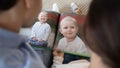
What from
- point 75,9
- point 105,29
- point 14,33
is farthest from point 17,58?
point 75,9

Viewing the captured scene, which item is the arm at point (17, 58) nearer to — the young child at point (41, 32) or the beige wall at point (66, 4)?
the young child at point (41, 32)

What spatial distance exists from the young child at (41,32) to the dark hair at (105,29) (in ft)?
2.95

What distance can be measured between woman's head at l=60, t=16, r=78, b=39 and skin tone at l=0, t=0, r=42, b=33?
88 cm

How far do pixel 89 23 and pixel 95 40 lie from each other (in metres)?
0.04

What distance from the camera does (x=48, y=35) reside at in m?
1.43

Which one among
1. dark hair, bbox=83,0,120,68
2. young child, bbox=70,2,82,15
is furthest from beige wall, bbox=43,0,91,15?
dark hair, bbox=83,0,120,68

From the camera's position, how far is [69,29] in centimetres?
→ 138

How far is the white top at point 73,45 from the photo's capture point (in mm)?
1356

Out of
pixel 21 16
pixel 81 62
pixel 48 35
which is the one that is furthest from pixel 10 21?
pixel 48 35

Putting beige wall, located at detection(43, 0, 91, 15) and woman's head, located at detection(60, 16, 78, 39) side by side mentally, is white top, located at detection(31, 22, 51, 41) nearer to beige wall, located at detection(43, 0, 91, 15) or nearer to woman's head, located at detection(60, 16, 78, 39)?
woman's head, located at detection(60, 16, 78, 39)

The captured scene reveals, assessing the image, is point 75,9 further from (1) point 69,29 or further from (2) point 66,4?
(1) point 69,29

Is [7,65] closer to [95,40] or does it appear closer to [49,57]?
[95,40]

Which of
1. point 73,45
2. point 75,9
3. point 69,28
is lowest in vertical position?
point 73,45

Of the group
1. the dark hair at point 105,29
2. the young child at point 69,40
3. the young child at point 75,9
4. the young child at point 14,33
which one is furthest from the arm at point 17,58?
the young child at point 75,9
